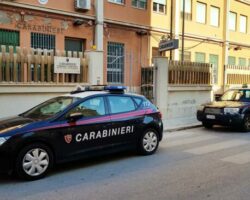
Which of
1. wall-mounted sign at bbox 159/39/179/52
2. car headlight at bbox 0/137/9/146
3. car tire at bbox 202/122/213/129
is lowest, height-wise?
car tire at bbox 202/122/213/129

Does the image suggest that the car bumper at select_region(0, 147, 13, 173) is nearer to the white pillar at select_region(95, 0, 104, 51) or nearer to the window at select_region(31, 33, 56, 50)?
the window at select_region(31, 33, 56, 50)

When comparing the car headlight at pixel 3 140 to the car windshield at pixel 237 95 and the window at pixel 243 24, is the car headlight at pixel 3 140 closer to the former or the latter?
the car windshield at pixel 237 95

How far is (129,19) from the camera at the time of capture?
61.0 feet

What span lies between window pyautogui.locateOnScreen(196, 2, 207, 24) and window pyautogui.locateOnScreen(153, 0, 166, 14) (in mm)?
3398

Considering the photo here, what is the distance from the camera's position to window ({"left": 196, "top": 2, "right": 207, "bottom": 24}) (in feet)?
75.8

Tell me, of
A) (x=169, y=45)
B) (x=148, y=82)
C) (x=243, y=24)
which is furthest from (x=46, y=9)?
(x=243, y=24)

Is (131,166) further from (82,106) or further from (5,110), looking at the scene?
(5,110)

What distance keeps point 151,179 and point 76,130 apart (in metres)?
1.68

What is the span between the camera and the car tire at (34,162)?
5.98 m

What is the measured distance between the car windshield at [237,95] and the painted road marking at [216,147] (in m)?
2.94

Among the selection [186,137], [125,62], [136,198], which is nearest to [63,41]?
[125,62]

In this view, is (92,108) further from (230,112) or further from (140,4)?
(140,4)

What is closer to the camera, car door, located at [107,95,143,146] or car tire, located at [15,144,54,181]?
car tire, located at [15,144,54,181]

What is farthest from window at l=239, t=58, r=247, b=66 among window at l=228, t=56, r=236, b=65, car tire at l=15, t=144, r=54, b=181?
car tire at l=15, t=144, r=54, b=181
